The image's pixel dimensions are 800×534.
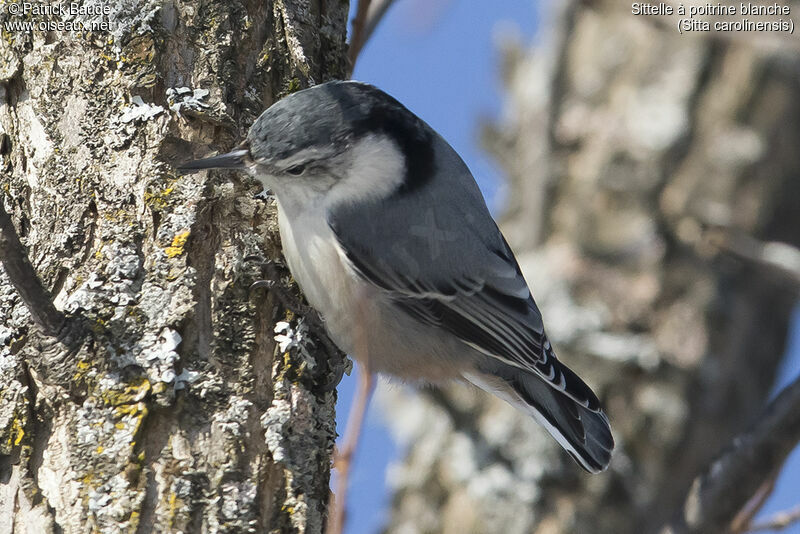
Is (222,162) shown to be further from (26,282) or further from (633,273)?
(633,273)

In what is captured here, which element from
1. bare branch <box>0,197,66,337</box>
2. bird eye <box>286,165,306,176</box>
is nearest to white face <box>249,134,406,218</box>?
bird eye <box>286,165,306,176</box>

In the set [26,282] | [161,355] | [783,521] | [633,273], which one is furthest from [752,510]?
[633,273]

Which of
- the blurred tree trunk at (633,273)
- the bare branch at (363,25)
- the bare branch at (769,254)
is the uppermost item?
the bare branch at (363,25)

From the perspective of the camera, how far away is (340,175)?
200 cm

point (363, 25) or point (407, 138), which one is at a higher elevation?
point (363, 25)

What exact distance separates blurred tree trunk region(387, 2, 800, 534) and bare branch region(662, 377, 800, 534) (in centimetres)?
126

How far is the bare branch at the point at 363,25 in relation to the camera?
201cm

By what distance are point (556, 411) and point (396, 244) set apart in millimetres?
582

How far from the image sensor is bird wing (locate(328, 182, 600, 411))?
1.96 metres

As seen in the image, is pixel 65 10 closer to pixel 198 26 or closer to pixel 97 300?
pixel 198 26

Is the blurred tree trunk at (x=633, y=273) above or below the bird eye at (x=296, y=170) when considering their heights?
below

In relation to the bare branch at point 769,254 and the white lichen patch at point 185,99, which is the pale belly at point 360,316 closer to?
the white lichen patch at point 185,99

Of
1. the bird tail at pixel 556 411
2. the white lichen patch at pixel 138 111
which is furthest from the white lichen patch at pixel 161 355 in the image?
the bird tail at pixel 556 411

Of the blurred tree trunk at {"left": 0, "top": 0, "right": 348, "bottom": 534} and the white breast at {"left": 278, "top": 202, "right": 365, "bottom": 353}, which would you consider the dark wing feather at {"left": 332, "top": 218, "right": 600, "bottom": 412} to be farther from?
the blurred tree trunk at {"left": 0, "top": 0, "right": 348, "bottom": 534}
